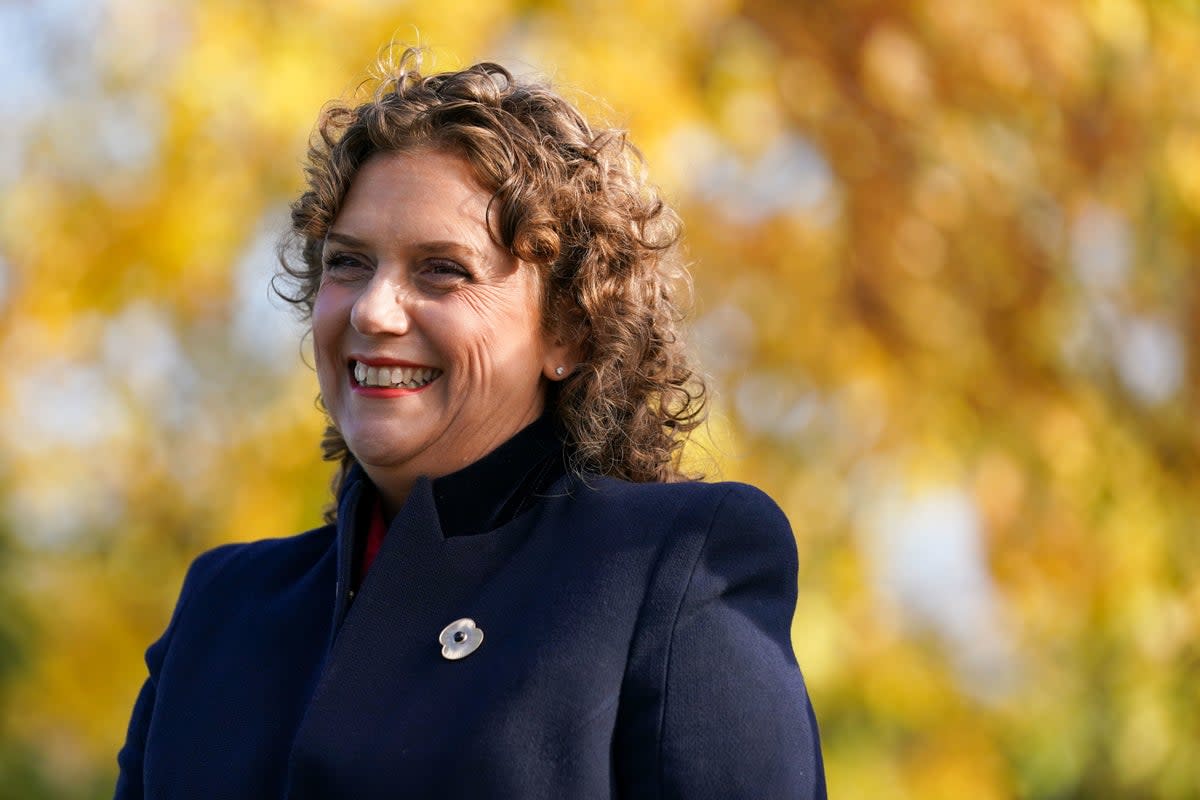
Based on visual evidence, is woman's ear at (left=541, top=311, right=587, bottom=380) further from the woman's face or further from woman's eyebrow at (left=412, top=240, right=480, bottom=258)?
woman's eyebrow at (left=412, top=240, right=480, bottom=258)

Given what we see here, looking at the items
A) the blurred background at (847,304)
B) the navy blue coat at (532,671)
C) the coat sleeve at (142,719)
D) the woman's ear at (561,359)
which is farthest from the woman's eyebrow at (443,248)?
the blurred background at (847,304)

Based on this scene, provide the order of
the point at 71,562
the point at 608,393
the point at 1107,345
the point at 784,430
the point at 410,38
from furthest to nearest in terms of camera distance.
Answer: the point at 71,562 → the point at 784,430 → the point at 1107,345 → the point at 410,38 → the point at 608,393

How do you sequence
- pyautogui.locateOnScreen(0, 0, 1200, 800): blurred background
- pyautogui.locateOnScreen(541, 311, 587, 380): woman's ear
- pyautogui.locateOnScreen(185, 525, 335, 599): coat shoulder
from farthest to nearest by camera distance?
pyautogui.locateOnScreen(0, 0, 1200, 800): blurred background
pyautogui.locateOnScreen(185, 525, 335, 599): coat shoulder
pyautogui.locateOnScreen(541, 311, 587, 380): woman's ear

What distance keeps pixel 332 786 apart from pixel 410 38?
2785 mm

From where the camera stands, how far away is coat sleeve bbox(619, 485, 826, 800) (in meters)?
1.82

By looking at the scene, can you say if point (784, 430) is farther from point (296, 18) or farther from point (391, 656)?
point (391, 656)

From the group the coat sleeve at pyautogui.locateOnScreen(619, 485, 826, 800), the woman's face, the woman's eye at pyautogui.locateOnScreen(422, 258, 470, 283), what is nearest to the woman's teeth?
the woman's face

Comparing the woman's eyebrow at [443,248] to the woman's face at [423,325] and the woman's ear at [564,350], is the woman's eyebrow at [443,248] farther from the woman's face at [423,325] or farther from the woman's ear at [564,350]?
the woman's ear at [564,350]

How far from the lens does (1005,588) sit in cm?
468

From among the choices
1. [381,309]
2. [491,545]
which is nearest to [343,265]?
[381,309]

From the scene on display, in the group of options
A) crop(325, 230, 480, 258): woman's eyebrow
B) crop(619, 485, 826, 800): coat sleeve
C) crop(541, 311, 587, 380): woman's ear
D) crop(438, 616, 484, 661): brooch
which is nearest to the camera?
crop(619, 485, 826, 800): coat sleeve

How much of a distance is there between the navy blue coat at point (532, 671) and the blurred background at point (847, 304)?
7.51 ft

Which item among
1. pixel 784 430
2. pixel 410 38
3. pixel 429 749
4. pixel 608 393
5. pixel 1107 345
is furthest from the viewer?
pixel 784 430

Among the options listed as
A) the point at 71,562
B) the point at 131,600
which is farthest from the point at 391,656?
the point at 71,562
